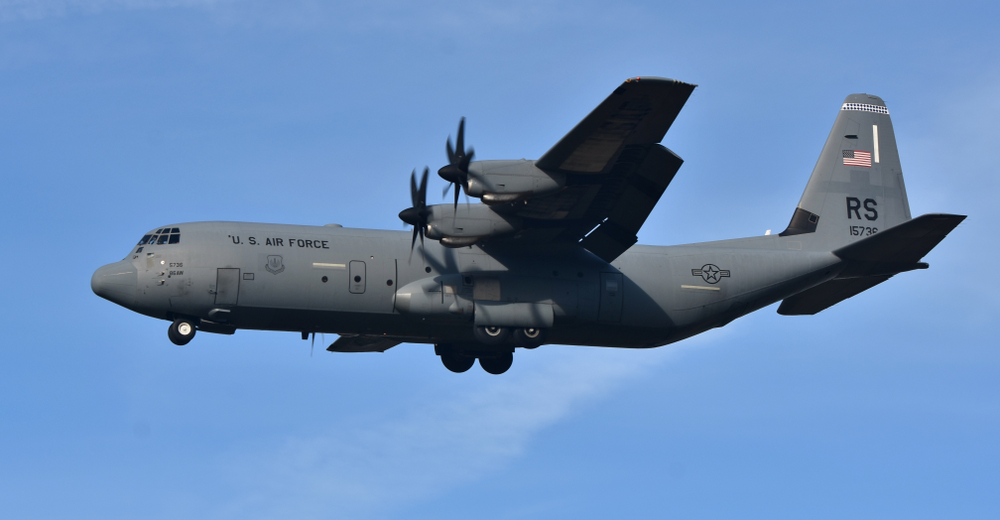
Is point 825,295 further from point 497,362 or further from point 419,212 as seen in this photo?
point 419,212

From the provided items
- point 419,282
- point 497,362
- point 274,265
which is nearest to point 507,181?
point 419,282

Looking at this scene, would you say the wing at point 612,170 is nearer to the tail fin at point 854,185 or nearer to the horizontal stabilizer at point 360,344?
the tail fin at point 854,185

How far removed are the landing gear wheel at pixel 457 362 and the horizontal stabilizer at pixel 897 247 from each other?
8933mm

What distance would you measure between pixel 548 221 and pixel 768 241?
659cm

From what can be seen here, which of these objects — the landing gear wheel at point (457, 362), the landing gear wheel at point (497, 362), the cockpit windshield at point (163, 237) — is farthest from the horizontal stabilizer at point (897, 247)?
the cockpit windshield at point (163, 237)

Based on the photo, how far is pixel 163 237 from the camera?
76.2 feet

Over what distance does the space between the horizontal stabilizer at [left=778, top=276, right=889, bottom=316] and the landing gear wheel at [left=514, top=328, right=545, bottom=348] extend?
7337mm

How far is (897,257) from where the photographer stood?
82.5ft

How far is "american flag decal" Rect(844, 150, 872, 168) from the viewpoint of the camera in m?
27.9

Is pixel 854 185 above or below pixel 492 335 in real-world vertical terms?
above

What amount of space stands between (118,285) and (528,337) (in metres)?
8.57

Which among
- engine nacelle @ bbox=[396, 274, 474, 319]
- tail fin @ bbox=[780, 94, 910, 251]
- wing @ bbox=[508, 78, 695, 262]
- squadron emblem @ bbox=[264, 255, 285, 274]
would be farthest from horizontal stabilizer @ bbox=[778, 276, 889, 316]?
squadron emblem @ bbox=[264, 255, 285, 274]

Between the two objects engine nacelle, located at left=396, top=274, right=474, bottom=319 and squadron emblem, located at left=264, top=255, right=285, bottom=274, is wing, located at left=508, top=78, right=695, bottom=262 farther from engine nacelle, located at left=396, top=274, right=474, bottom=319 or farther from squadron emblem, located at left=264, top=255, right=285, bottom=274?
squadron emblem, located at left=264, top=255, right=285, bottom=274

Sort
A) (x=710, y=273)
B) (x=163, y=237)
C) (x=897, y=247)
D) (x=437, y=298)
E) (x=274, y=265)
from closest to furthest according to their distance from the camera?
1. (x=274, y=265)
2. (x=437, y=298)
3. (x=163, y=237)
4. (x=897, y=247)
5. (x=710, y=273)
